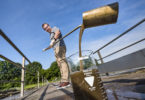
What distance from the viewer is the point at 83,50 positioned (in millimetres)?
697

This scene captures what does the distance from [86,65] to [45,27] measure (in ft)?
6.88

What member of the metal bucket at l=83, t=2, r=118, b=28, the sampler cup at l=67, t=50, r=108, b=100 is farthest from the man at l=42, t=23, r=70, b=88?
the metal bucket at l=83, t=2, r=118, b=28

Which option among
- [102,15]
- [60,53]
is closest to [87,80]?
[102,15]

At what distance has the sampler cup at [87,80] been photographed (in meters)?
0.60

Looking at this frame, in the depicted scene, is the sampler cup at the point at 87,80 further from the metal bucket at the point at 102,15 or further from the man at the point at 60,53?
the man at the point at 60,53

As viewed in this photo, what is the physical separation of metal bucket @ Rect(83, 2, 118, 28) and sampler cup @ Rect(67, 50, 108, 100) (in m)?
0.23

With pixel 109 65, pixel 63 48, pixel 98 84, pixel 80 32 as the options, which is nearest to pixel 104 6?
pixel 80 32

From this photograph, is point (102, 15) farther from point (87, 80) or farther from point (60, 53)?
point (60, 53)

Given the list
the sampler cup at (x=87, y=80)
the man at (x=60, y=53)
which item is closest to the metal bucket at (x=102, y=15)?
the sampler cup at (x=87, y=80)

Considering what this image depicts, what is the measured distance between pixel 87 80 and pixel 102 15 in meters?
0.37

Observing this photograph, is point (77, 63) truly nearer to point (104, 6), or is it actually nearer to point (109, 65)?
point (104, 6)

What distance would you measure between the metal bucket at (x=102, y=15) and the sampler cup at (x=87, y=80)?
234 millimetres

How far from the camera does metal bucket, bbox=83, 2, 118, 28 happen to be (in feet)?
1.56

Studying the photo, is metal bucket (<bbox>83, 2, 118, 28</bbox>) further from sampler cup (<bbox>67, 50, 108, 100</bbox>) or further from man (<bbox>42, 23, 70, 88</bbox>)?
man (<bbox>42, 23, 70, 88</bbox>)
